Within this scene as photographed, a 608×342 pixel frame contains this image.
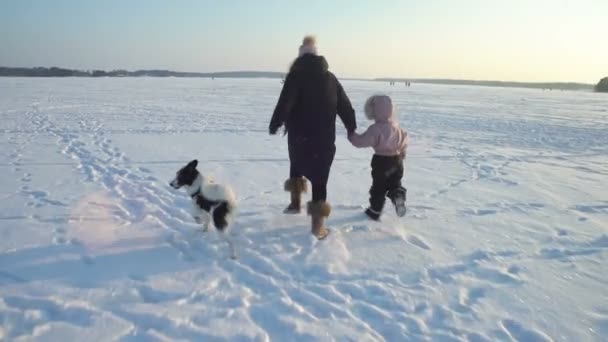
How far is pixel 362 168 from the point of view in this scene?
7828 mm

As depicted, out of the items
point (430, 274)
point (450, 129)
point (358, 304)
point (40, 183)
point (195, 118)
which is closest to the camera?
point (358, 304)

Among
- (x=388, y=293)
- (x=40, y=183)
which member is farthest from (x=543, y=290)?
(x=40, y=183)

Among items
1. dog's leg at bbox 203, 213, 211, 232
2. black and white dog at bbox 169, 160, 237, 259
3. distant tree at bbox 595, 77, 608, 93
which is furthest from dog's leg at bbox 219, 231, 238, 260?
distant tree at bbox 595, 77, 608, 93

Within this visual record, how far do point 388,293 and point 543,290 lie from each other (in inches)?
55.1

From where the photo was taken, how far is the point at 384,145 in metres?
4.60

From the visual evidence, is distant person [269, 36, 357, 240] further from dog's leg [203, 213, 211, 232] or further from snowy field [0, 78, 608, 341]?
dog's leg [203, 213, 211, 232]

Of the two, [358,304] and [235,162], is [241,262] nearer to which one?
[358,304]

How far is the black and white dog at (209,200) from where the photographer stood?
3.79 metres

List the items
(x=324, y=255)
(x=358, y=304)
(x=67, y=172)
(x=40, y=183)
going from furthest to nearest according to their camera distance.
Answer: (x=67, y=172)
(x=40, y=183)
(x=324, y=255)
(x=358, y=304)

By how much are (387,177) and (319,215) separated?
1.03 metres

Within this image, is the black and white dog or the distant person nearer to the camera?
the black and white dog

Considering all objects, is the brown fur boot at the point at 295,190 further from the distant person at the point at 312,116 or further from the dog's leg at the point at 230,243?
the dog's leg at the point at 230,243

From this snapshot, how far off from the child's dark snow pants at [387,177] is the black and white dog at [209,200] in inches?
71.4

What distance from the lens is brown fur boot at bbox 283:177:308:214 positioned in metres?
4.74
